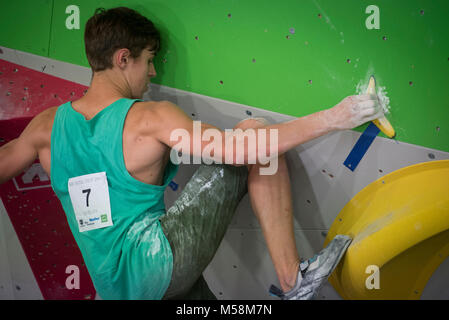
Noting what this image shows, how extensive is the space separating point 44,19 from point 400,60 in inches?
48.2

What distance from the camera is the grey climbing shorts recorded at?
4.30 feet

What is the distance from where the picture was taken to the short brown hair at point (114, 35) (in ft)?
4.46

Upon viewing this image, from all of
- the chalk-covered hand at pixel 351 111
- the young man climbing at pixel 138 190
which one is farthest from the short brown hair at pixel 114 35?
the chalk-covered hand at pixel 351 111

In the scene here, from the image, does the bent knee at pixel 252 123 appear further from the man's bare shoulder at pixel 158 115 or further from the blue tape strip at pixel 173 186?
the blue tape strip at pixel 173 186

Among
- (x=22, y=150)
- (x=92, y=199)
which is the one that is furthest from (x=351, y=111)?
(x=22, y=150)

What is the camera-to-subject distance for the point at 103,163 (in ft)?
4.30

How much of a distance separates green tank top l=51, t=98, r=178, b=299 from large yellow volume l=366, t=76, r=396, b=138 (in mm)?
649

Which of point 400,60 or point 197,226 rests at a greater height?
point 400,60

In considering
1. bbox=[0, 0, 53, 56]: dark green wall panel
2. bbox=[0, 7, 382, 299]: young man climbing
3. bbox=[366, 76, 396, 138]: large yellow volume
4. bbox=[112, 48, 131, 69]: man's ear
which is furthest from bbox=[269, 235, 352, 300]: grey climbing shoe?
bbox=[0, 0, 53, 56]: dark green wall panel

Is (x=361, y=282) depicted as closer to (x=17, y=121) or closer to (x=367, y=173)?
(x=367, y=173)

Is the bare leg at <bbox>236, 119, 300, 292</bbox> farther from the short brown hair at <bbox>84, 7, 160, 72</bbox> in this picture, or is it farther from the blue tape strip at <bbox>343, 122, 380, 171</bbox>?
the short brown hair at <bbox>84, 7, 160, 72</bbox>

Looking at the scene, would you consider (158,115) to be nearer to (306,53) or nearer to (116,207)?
(116,207)

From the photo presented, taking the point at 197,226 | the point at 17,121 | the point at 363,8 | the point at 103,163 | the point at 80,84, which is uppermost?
the point at 363,8

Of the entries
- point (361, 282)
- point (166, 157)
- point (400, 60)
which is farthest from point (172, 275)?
point (400, 60)
